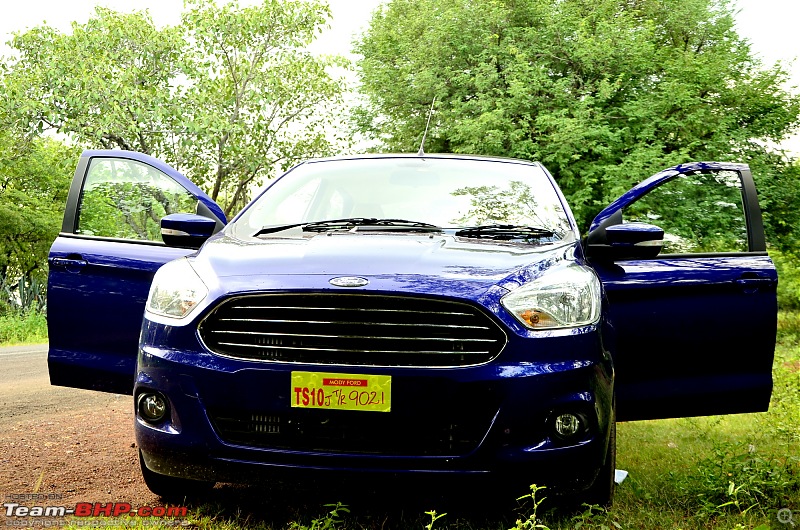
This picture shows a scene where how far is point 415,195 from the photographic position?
464 cm

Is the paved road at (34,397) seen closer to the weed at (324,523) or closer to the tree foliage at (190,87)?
the weed at (324,523)

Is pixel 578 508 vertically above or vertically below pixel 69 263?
below

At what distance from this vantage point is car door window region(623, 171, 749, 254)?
476cm

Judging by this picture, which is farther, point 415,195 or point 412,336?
point 415,195

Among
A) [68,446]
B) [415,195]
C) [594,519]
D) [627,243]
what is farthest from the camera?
[68,446]

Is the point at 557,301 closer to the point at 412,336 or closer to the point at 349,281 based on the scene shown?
the point at 412,336

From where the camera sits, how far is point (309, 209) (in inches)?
190

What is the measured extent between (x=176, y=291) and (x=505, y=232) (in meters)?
1.48

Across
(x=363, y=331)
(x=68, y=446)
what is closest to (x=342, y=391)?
(x=363, y=331)

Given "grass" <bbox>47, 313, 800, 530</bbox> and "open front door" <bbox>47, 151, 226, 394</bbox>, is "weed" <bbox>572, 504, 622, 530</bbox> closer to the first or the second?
"grass" <bbox>47, 313, 800, 530</bbox>

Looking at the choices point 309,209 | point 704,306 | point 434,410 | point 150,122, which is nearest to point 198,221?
point 309,209

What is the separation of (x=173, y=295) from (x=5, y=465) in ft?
6.74

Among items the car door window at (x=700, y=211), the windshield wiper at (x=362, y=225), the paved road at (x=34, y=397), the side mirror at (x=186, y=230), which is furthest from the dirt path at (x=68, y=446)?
the car door window at (x=700, y=211)

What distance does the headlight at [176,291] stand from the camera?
3477 mm
